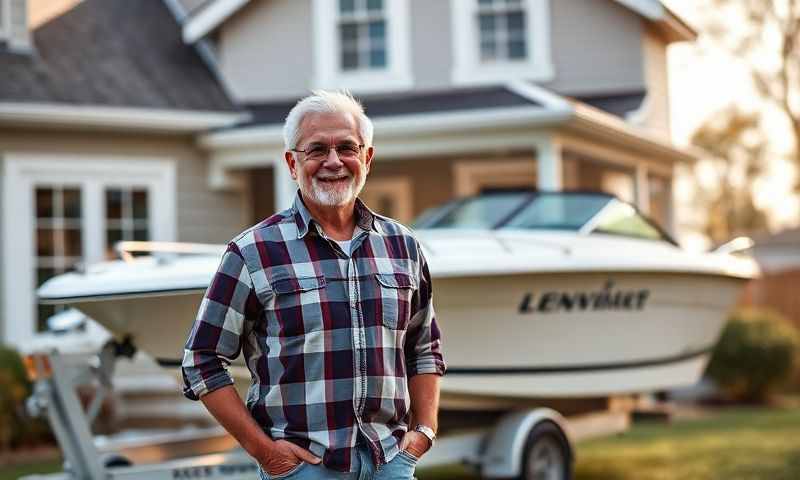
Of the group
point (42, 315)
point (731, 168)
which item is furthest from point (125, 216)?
point (731, 168)

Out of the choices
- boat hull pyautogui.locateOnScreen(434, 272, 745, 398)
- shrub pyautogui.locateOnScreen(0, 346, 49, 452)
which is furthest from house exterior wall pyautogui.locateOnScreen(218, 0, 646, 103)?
boat hull pyautogui.locateOnScreen(434, 272, 745, 398)

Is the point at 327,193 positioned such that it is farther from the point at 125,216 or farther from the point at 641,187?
the point at 641,187

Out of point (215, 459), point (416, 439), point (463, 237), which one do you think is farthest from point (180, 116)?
point (416, 439)

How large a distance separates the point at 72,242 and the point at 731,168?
34.7 meters

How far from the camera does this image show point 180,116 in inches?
450

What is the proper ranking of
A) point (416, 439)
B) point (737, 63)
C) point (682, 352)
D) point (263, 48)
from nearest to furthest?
1. point (416, 439)
2. point (682, 352)
3. point (263, 48)
4. point (737, 63)

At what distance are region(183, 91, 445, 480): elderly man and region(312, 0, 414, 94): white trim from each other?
9.28 metres

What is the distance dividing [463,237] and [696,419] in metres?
6.96

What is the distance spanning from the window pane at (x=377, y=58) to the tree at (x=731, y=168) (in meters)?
21.4

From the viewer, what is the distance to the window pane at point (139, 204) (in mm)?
11633

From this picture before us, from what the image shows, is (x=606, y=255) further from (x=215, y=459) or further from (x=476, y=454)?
(x=215, y=459)

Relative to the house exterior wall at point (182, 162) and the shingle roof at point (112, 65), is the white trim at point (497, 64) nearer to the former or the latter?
the shingle roof at point (112, 65)

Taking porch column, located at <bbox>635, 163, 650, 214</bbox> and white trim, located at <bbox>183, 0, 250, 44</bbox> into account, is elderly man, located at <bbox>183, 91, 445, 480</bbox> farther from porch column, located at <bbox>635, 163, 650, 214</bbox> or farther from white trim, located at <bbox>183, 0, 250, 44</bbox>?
white trim, located at <bbox>183, 0, 250, 44</bbox>

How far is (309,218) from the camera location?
10.2 feet
